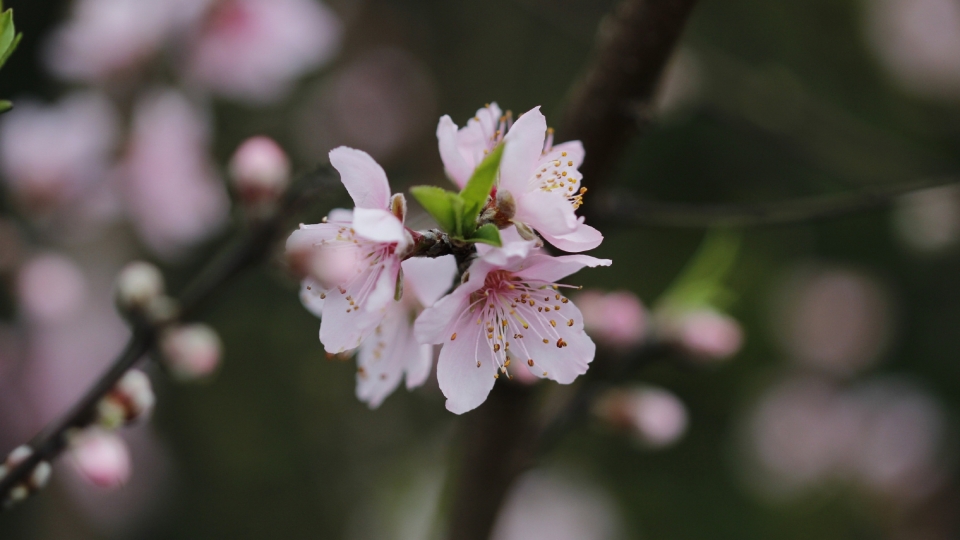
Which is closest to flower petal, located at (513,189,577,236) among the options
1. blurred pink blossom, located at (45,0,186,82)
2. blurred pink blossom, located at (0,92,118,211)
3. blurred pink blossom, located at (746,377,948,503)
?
blurred pink blossom, located at (0,92,118,211)

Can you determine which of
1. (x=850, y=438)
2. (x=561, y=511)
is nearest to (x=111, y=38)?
(x=561, y=511)

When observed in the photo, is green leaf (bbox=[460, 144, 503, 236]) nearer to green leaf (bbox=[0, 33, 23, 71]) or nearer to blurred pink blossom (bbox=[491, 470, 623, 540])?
green leaf (bbox=[0, 33, 23, 71])

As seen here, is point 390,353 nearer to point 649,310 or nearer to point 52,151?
point 52,151

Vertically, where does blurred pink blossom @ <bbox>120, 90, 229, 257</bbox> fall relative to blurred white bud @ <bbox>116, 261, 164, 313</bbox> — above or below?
below

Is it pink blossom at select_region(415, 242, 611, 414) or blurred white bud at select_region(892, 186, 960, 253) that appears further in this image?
blurred white bud at select_region(892, 186, 960, 253)

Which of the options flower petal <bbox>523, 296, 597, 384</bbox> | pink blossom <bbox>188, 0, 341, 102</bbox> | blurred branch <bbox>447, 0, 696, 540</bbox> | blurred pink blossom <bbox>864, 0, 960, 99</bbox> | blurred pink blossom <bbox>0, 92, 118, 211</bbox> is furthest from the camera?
blurred pink blossom <bbox>864, 0, 960, 99</bbox>

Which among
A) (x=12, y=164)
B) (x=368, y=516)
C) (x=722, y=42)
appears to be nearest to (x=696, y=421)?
(x=368, y=516)

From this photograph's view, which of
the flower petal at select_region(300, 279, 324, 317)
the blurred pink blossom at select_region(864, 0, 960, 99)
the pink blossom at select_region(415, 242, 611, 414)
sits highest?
the blurred pink blossom at select_region(864, 0, 960, 99)

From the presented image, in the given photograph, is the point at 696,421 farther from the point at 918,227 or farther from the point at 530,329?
the point at 530,329
